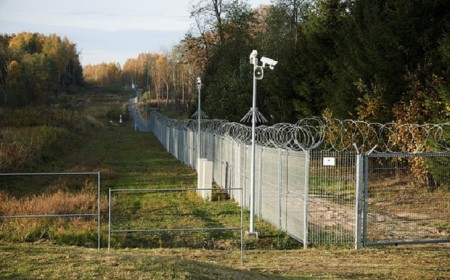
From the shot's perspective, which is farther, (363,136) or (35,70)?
(35,70)

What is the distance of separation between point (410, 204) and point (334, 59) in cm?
1324

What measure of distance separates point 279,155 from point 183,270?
6608 mm

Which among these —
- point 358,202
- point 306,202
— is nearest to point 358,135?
point 358,202

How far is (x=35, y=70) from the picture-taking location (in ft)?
323

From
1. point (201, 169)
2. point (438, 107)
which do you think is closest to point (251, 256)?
point (201, 169)

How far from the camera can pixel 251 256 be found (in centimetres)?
1147

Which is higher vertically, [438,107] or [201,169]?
[438,107]

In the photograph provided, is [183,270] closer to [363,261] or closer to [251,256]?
[251,256]

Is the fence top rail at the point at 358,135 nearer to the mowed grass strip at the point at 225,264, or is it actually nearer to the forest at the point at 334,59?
the forest at the point at 334,59

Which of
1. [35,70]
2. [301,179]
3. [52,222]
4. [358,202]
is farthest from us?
[35,70]

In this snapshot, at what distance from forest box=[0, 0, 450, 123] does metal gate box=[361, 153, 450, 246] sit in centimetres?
221

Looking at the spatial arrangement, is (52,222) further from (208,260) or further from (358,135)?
(358,135)

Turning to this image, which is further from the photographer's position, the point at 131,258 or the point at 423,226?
the point at 423,226

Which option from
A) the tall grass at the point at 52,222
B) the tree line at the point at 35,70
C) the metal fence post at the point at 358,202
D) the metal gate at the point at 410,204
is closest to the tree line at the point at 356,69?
the metal gate at the point at 410,204
